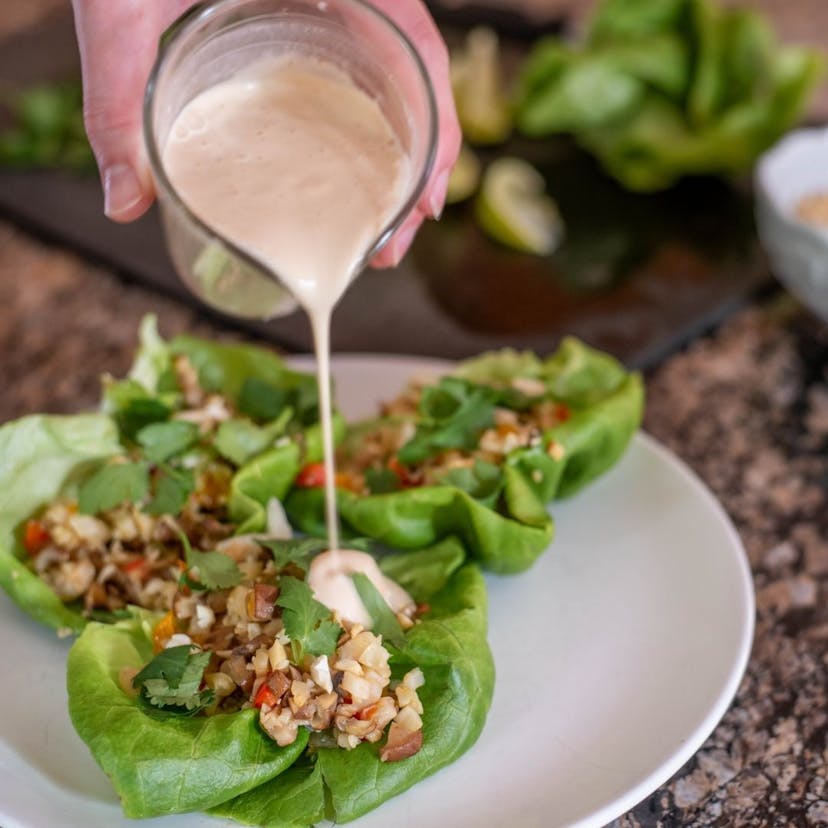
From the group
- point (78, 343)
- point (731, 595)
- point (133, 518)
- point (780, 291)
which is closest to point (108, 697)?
point (133, 518)

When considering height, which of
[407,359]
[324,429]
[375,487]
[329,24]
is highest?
[329,24]

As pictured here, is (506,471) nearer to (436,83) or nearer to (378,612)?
(378,612)

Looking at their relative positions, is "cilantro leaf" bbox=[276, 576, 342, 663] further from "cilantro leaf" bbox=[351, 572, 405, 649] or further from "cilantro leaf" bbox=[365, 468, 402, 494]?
"cilantro leaf" bbox=[365, 468, 402, 494]

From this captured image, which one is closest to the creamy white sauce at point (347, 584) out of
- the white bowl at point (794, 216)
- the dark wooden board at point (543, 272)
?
the dark wooden board at point (543, 272)

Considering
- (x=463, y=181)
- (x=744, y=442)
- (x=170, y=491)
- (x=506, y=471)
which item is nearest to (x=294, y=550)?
(x=170, y=491)

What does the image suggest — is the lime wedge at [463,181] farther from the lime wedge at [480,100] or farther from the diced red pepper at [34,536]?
the diced red pepper at [34,536]

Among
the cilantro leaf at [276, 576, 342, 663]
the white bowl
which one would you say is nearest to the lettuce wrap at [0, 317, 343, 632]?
the cilantro leaf at [276, 576, 342, 663]

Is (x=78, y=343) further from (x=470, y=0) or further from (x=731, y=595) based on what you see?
(x=470, y=0)
